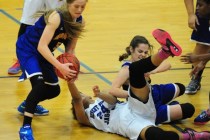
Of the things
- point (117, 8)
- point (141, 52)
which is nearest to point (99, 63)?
point (141, 52)

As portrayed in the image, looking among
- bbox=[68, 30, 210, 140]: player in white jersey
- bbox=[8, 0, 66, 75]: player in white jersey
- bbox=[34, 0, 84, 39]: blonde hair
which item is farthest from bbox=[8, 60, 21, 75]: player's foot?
bbox=[34, 0, 84, 39]: blonde hair

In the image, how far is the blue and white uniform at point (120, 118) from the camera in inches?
173

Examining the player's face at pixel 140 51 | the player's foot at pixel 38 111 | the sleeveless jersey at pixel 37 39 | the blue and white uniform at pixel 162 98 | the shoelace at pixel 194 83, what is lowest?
the player's foot at pixel 38 111

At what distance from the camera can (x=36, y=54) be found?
15.3 ft

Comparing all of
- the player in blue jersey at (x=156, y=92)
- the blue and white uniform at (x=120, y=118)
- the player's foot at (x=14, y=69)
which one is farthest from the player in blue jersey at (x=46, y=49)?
the player's foot at (x=14, y=69)

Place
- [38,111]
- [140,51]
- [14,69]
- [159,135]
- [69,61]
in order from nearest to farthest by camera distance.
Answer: [159,135] → [69,61] → [140,51] → [38,111] → [14,69]

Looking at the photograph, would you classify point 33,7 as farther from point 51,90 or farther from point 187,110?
point 187,110

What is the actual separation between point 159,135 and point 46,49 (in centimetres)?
111

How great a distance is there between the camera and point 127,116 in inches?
176

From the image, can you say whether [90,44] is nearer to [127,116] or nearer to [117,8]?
[117,8]

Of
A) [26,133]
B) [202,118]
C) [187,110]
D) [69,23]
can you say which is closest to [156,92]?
[187,110]

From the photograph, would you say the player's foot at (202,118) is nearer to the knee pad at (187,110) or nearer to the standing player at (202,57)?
the standing player at (202,57)

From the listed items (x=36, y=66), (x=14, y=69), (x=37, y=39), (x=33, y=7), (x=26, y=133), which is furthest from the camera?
(x=14, y=69)

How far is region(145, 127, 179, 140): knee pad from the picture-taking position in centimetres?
416
